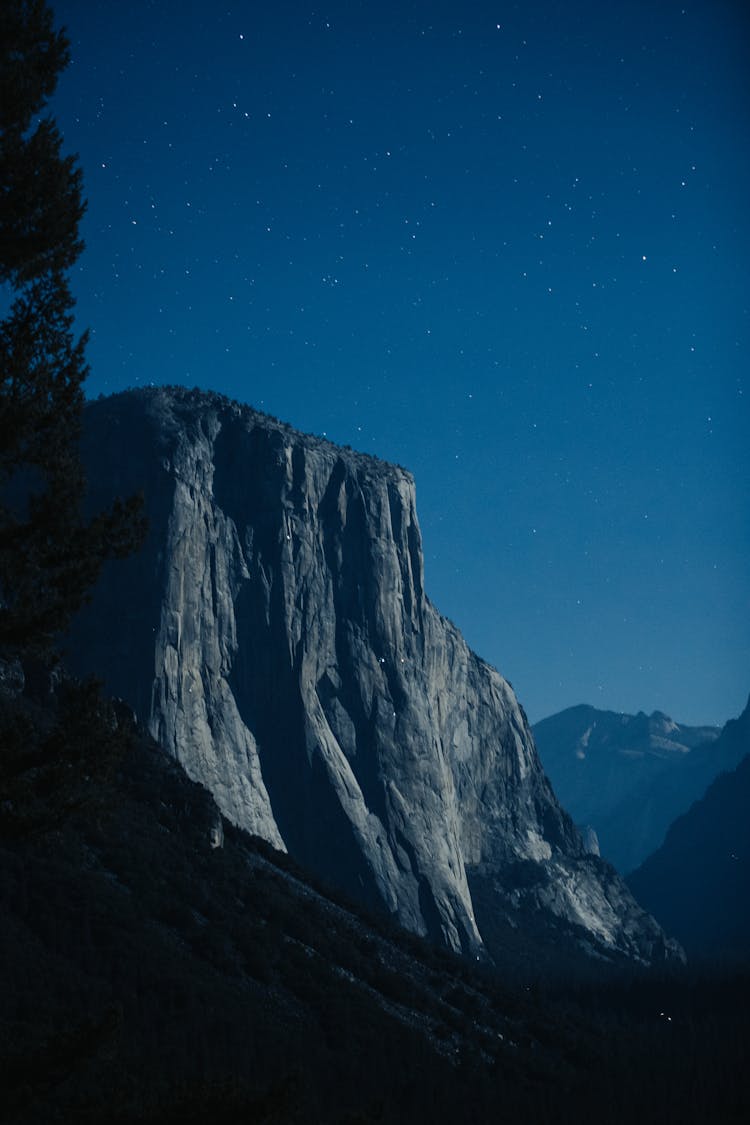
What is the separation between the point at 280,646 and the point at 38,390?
6219 inches

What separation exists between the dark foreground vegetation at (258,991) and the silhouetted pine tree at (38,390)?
5.60 feet

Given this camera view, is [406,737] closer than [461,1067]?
No

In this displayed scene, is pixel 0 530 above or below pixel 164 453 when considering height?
below

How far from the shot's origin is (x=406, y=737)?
188 metres

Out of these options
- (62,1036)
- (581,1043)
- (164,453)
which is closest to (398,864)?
(581,1043)

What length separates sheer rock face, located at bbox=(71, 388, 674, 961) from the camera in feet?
519

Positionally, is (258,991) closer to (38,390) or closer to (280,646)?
(38,390)

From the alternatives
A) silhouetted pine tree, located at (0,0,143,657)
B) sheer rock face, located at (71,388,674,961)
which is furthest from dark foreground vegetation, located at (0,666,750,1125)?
sheer rock face, located at (71,388,674,961)

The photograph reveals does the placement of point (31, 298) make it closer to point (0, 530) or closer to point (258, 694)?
point (0, 530)

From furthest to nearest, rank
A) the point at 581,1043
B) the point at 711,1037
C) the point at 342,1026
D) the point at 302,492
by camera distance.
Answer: the point at 302,492, the point at 711,1037, the point at 581,1043, the point at 342,1026

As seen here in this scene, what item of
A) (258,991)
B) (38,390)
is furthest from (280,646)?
(38,390)

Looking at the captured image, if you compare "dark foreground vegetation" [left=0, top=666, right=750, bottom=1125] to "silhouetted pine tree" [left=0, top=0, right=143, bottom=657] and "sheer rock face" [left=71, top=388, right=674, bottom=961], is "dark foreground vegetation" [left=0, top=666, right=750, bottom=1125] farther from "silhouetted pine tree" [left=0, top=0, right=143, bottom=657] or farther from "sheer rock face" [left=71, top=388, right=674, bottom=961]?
"sheer rock face" [left=71, top=388, right=674, bottom=961]

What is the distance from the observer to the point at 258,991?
77.6 metres

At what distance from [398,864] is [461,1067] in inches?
3575
